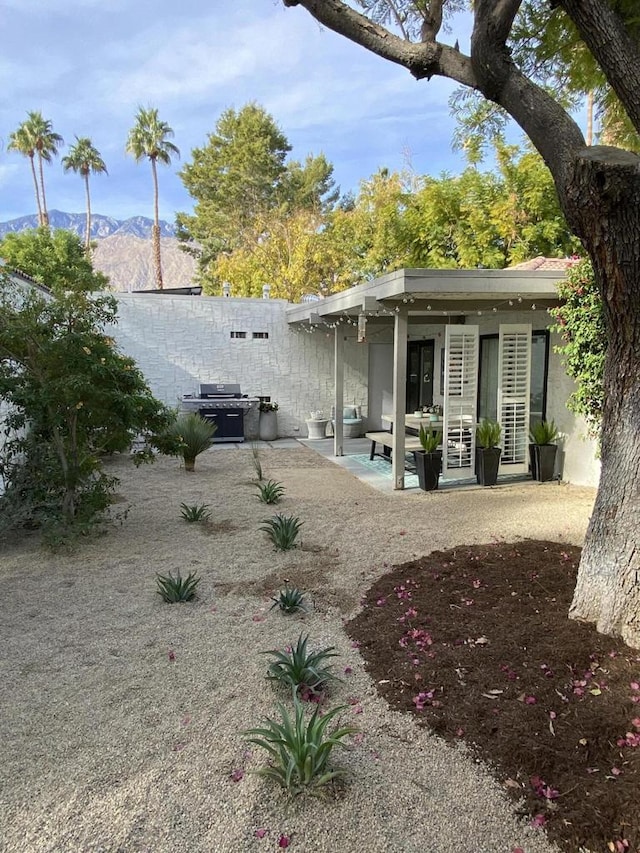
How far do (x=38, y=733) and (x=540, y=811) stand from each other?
2.07m

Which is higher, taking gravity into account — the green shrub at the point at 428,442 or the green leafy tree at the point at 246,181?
the green leafy tree at the point at 246,181

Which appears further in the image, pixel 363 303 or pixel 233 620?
pixel 363 303

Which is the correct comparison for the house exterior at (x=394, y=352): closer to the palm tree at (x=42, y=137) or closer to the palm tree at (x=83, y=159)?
the palm tree at (x=42, y=137)

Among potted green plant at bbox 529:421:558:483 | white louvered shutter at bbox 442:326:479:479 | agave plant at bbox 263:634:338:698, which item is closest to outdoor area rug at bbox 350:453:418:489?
white louvered shutter at bbox 442:326:479:479

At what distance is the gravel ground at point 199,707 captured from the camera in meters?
1.91

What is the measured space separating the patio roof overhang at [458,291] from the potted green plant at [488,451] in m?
1.61

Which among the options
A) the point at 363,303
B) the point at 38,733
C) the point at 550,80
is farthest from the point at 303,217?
the point at 38,733

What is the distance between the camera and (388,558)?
4.69 metres

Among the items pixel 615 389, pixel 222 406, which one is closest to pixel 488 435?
pixel 615 389

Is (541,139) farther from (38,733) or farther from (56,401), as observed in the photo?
(56,401)

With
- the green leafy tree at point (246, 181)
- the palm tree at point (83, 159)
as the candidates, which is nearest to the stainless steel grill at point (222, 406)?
the green leafy tree at point (246, 181)

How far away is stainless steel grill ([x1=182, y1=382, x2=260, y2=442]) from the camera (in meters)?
11.1

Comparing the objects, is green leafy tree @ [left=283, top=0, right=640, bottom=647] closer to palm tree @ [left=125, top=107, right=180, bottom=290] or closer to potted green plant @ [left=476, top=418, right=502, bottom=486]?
potted green plant @ [left=476, top=418, right=502, bottom=486]

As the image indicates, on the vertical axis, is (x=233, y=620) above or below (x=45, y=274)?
below
